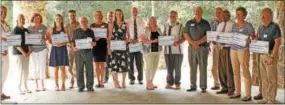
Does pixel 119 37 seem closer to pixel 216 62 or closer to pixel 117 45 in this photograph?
pixel 117 45

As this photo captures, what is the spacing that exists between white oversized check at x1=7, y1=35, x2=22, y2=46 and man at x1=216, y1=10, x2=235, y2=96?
3717mm

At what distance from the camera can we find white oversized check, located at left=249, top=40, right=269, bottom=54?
702 centimetres

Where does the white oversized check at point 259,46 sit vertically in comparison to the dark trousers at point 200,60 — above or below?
above

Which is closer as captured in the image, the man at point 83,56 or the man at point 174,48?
the man at point 83,56

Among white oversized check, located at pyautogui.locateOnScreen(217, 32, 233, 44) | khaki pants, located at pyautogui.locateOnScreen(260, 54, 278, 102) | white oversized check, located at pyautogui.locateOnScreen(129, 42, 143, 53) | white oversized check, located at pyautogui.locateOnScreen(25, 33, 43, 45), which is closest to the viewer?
khaki pants, located at pyautogui.locateOnScreen(260, 54, 278, 102)

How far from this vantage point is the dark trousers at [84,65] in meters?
8.60

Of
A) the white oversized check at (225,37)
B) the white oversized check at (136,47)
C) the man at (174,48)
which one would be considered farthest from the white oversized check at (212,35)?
the white oversized check at (136,47)

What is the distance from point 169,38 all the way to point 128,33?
0.87 m

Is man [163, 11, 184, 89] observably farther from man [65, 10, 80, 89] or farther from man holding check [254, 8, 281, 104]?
man holding check [254, 8, 281, 104]

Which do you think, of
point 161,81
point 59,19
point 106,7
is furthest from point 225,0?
point 59,19

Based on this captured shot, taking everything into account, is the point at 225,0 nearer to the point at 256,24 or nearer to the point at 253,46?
the point at 256,24

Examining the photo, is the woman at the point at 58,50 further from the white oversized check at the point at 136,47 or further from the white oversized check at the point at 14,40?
the white oversized check at the point at 136,47

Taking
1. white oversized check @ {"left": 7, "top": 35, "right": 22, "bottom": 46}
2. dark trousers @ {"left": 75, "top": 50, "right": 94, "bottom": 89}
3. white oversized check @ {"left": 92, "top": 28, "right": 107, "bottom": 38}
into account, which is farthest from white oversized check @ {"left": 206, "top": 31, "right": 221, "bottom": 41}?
white oversized check @ {"left": 7, "top": 35, "right": 22, "bottom": 46}

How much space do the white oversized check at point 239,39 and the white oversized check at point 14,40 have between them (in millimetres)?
3883
